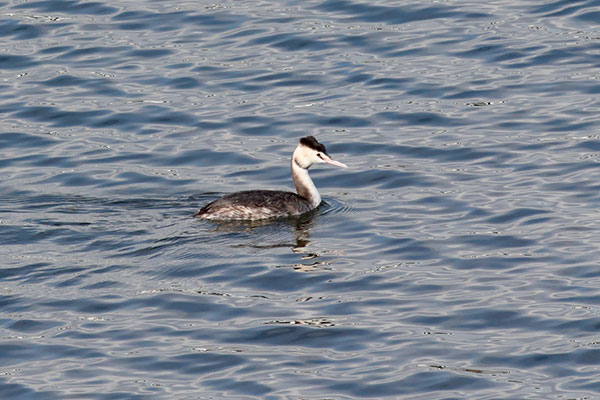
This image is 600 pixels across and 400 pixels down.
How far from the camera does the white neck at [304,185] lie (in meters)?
16.0

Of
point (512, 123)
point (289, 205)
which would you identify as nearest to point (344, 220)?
point (289, 205)

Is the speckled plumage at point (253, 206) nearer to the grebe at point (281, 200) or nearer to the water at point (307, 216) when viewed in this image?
the grebe at point (281, 200)

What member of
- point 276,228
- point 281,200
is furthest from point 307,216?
point 276,228

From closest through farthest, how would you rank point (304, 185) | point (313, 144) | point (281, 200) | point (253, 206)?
point (253, 206)
point (281, 200)
point (313, 144)
point (304, 185)

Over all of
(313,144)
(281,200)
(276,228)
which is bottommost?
(276,228)

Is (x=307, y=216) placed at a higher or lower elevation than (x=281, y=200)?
lower

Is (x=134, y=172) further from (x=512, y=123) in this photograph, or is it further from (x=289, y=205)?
(x=512, y=123)

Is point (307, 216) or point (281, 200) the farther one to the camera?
point (307, 216)

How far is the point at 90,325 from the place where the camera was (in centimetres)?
1170

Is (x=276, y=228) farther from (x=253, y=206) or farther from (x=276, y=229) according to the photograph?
(x=253, y=206)

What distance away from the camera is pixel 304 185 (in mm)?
16141

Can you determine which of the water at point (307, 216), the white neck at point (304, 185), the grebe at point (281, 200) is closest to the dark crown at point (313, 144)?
the grebe at point (281, 200)

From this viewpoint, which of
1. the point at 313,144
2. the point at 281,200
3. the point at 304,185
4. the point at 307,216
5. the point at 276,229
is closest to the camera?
the point at 276,229

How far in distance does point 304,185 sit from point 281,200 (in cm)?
70
